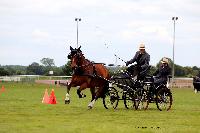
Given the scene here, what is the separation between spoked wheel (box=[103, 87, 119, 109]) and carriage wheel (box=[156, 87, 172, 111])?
1.61m

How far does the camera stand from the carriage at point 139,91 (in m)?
22.6

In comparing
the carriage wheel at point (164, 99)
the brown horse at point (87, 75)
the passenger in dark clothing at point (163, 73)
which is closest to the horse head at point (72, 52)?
the brown horse at point (87, 75)

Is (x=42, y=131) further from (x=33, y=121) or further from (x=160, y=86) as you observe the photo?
(x=160, y=86)

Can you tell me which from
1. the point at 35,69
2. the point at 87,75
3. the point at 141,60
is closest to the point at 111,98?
the point at 87,75

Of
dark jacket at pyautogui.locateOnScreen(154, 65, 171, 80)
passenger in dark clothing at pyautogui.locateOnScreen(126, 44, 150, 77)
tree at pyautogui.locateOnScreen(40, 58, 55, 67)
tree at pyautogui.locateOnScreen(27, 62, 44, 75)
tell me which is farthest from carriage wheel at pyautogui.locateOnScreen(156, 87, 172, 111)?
tree at pyautogui.locateOnScreen(40, 58, 55, 67)

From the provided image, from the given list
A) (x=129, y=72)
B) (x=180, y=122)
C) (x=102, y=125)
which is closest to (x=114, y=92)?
(x=129, y=72)

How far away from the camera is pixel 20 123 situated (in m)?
15.1

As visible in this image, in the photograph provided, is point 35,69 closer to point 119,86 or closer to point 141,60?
point 119,86

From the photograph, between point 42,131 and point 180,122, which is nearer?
point 42,131

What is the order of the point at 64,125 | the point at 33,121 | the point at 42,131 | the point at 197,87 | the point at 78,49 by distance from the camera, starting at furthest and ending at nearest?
1. the point at 197,87
2. the point at 78,49
3. the point at 33,121
4. the point at 64,125
5. the point at 42,131

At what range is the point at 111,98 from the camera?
23016 millimetres

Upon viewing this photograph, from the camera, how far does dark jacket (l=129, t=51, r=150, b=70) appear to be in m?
22.5

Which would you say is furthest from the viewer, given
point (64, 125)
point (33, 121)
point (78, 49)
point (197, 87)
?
point (197, 87)

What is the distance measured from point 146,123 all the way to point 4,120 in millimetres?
3819
